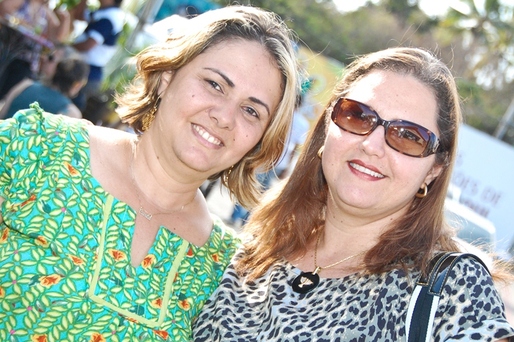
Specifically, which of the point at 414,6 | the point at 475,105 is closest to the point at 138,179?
the point at 475,105

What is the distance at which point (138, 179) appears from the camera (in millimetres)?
2924

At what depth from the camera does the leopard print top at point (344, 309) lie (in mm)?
2217

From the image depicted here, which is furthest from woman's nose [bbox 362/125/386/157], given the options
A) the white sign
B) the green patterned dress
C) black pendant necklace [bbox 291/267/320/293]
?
the white sign

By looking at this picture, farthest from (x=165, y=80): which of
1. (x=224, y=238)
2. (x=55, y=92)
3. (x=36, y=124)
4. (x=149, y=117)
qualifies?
(x=55, y=92)

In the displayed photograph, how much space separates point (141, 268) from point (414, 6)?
128ft

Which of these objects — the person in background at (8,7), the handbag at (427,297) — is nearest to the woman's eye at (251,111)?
the handbag at (427,297)

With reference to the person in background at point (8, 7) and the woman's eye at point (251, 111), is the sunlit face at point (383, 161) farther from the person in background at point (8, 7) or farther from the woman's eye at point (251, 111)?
the person in background at point (8, 7)

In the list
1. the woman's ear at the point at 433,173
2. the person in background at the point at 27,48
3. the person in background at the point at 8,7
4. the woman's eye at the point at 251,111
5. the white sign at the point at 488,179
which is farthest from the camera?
the white sign at the point at 488,179

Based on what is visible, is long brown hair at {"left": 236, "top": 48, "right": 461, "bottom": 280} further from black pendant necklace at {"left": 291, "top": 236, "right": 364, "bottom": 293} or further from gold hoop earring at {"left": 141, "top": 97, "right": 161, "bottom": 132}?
gold hoop earring at {"left": 141, "top": 97, "right": 161, "bottom": 132}

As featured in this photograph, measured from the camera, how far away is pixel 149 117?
3119 millimetres

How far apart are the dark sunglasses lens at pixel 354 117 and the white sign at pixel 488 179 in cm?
1254

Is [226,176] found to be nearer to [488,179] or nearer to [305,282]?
[305,282]

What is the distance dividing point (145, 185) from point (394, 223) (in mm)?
1145

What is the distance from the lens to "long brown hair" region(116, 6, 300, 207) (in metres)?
2.95
